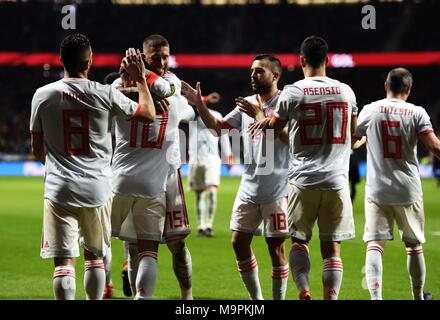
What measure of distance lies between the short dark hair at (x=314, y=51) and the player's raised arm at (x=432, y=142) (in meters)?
1.23

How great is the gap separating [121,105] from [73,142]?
42 centimetres

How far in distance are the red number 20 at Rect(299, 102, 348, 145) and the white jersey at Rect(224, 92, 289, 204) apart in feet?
1.80

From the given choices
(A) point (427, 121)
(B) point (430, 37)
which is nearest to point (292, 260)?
(A) point (427, 121)

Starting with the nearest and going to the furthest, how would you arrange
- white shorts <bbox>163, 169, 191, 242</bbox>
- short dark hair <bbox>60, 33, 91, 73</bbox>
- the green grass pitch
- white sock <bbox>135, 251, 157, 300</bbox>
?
short dark hair <bbox>60, 33, 91, 73</bbox> < white sock <bbox>135, 251, 157, 300</bbox> < white shorts <bbox>163, 169, 191, 242</bbox> < the green grass pitch

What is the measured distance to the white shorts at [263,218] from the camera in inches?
259

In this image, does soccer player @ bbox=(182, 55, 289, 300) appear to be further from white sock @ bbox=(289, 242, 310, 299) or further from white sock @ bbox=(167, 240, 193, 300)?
white sock @ bbox=(167, 240, 193, 300)

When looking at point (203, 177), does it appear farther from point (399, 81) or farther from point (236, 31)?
point (236, 31)

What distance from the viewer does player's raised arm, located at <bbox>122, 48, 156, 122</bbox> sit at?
550 cm

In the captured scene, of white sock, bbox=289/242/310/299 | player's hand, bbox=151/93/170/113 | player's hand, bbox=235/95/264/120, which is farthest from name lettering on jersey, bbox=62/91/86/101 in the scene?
white sock, bbox=289/242/310/299

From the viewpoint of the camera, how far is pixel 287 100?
19.9 feet

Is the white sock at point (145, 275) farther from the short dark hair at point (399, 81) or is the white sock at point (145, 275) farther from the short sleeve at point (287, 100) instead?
the short dark hair at point (399, 81)

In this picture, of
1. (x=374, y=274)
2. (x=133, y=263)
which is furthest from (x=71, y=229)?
(x=374, y=274)

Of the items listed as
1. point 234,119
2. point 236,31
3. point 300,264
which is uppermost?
point 236,31

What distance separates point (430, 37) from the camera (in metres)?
38.9
